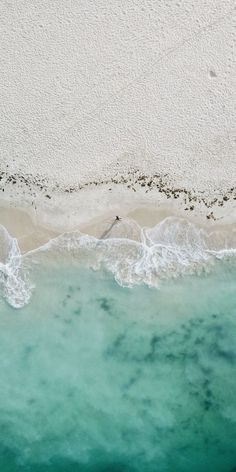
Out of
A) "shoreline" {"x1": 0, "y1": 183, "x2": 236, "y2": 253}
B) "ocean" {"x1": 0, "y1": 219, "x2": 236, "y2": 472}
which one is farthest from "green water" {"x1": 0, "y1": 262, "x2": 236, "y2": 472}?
"shoreline" {"x1": 0, "y1": 183, "x2": 236, "y2": 253}

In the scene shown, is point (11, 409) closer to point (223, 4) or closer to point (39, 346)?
point (39, 346)

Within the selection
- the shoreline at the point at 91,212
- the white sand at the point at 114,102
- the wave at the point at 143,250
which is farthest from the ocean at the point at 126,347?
the white sand at the point at 114,102

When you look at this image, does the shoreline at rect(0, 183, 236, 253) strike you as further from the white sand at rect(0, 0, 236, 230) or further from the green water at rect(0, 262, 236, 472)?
the green water at rect(0, 262, 236, 472)

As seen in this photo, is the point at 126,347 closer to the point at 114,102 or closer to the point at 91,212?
the point at 91,212

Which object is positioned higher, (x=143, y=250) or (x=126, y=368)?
(x=143, y=250)

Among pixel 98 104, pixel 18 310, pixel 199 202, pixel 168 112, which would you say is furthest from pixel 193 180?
pixel 18 310

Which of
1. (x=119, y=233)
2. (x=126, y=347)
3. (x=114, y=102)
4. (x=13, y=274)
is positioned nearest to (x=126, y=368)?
(x=126, y=347)
